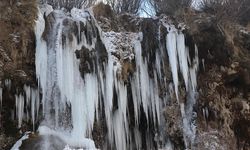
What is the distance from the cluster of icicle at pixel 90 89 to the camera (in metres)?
A: 10.1

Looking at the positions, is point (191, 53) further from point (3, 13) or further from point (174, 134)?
point (3, 13)

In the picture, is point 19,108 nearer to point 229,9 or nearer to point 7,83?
point 7,83

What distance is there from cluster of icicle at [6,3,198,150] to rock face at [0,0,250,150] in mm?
141

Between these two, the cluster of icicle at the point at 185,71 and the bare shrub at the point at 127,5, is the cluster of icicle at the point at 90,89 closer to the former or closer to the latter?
the cluster of icicle at the point at 185,71

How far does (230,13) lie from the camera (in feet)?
46.8

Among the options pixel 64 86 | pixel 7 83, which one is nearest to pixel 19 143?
pixel 7 83

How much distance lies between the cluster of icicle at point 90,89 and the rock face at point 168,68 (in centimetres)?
14

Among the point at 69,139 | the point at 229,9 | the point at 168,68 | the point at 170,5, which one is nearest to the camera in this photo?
the point at 69,139

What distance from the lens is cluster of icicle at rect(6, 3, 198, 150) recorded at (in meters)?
10.1

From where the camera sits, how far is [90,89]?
35.2 ft

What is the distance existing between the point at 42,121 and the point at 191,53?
15.0 ft

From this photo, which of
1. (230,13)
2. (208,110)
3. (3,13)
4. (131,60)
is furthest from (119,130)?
(230,13)

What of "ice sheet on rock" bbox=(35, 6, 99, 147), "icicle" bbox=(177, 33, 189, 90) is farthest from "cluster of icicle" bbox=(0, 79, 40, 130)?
"icicle" bbox=(177, 33, 189, 90)

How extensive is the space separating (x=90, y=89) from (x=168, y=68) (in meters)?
2.39
